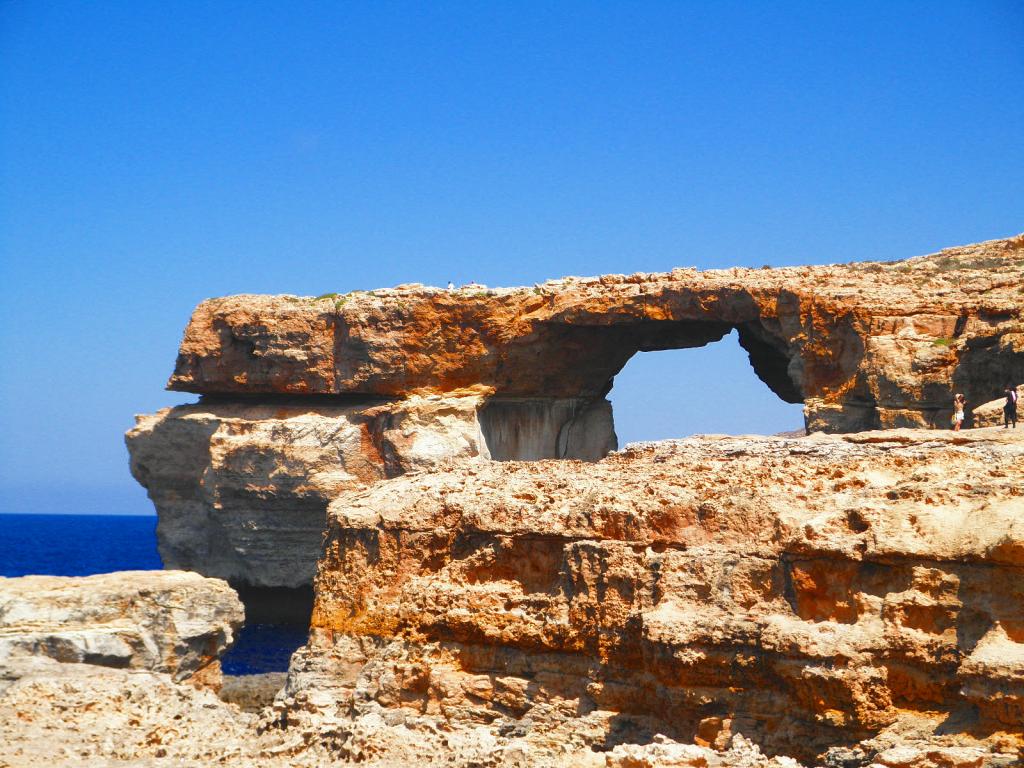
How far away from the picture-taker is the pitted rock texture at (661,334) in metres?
26.7

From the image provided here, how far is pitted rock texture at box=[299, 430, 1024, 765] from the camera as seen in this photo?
36.0 ft

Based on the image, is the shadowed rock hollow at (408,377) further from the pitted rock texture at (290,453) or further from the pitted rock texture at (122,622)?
the pitted rock texture at (122,622)

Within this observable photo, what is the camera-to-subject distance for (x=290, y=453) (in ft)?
120

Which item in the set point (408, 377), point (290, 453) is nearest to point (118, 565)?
point (290, 453)

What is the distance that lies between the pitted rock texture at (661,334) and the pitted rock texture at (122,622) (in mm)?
15305

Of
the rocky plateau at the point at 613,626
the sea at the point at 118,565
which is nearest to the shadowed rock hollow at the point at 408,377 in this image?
the sea at the point at 118,565

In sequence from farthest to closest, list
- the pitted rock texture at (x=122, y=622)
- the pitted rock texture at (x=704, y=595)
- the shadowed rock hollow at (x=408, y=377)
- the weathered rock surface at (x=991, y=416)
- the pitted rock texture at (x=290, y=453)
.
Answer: the pitted rock texture at (x=290, y=453) < the shadowed rock hollow at (x=408, y=377) < the weathered rock surface at (x=991, y=416) < the pitted rock texture at (x=122, y=622) < the pitted rock texture at (x=704, y=595)

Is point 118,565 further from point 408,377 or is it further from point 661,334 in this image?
point 661,334

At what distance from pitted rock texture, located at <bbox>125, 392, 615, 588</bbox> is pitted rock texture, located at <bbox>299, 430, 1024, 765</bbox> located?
66.7 feet

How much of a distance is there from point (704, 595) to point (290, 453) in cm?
2571

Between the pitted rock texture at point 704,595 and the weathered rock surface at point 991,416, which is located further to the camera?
the weathered rock surface at point 991,416

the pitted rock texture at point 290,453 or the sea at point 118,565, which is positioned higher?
the pitted rock texture at point 290,453

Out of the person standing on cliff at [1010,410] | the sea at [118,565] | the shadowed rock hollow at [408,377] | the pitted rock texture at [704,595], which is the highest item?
the shadowed rock hollow at [408,377]

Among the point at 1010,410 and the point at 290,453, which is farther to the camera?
the point at 290,453
